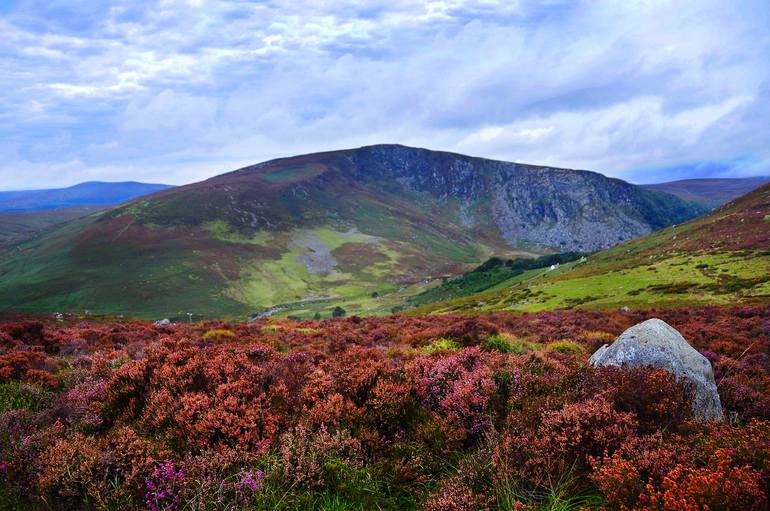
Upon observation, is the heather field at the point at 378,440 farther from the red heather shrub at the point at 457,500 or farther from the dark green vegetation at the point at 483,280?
the dark green vegetation at the point at 483,280

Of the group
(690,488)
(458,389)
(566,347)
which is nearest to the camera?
(690,488)

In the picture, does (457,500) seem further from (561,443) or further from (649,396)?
(649,396)

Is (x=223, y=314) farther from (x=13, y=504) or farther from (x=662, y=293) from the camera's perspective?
(x=13, y=504)

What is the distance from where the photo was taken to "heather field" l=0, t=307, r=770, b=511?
14.4 feet

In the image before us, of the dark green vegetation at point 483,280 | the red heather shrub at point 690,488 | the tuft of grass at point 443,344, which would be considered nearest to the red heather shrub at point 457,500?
the red heather shrub at point 690,488

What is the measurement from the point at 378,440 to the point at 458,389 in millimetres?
1753

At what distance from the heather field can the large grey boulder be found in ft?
2.17

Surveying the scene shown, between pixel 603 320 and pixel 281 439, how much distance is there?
27022mm

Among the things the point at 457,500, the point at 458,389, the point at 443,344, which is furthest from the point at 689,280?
the point at 457,500

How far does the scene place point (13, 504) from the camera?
512 centimetres

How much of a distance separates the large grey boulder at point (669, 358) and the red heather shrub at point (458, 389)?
117 inches

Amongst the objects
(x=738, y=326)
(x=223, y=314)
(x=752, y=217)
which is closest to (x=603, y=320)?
(x=738, y=326)

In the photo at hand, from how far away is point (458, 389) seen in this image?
690cm

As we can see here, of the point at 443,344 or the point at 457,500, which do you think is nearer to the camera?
the point at 457,500
